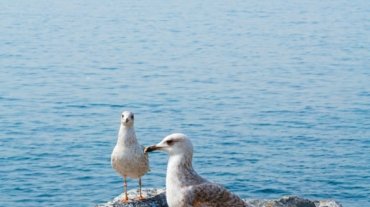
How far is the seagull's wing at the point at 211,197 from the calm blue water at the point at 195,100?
27442 mm

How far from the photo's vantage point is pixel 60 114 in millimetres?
59688

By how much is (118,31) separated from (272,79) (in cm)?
Answer: 3353

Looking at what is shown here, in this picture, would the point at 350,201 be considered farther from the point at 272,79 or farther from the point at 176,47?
the point at 176,47

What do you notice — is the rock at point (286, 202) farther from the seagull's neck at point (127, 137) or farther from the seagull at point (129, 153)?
the seagull's neck at point (127, 137)

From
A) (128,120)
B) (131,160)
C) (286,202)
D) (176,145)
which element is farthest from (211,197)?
(286,202)

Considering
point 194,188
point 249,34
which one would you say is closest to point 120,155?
point 194,188

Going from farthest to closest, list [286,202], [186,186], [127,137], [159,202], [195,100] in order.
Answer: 1. [195,100]
2. [286,202]
3. [159,202]
4. [127,137]
5. [186,186]

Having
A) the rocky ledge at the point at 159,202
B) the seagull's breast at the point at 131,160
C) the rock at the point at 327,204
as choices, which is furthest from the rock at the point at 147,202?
the rock at the point at 327,204

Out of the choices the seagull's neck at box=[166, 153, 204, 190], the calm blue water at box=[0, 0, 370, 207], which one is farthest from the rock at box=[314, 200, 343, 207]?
the calm blue water at box=[0, 0, 370, 207]

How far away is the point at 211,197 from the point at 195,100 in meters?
47.5

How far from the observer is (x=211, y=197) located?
596 inches

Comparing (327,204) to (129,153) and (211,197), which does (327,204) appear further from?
(211,197)

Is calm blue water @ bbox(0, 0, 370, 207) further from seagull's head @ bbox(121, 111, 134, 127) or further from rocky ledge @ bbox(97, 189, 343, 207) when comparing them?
seagull's head @ bbox(121, 111, 134, 127)

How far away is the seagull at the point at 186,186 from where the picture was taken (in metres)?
15.0
